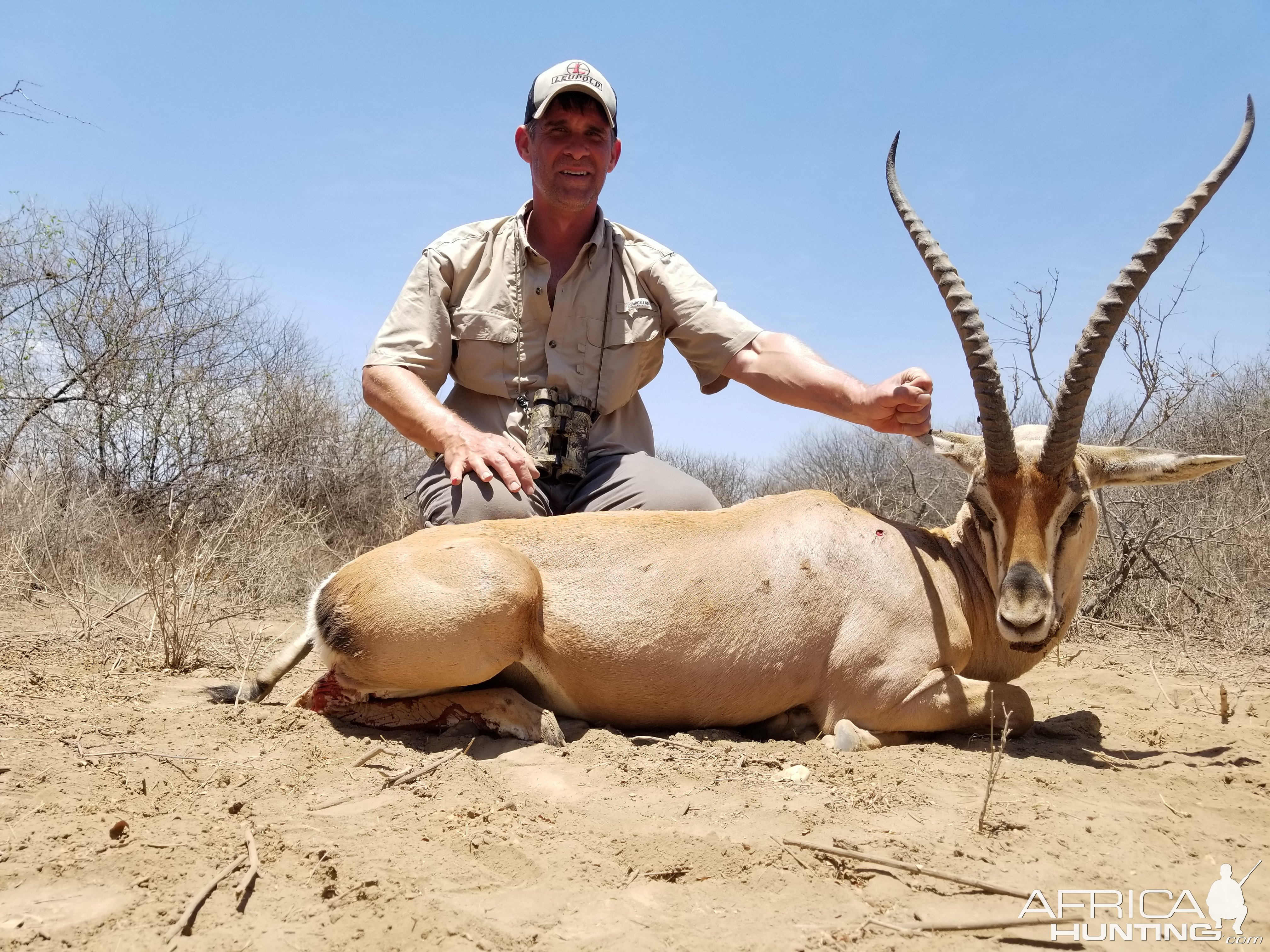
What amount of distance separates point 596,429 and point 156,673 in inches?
121

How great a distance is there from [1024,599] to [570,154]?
402 centimetres

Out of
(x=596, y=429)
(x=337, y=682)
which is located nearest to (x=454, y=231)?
(x=596, y=429)

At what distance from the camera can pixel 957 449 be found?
514cm

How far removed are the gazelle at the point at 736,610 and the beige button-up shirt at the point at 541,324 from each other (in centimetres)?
162

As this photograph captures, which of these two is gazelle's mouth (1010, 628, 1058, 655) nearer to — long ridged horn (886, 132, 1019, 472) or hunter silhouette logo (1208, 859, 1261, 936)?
A: long ridged horn (886, 132, 1019, 472)

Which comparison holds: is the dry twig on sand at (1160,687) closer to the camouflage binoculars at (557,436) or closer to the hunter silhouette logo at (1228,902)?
the hunter silhouette logo at (1228,902)

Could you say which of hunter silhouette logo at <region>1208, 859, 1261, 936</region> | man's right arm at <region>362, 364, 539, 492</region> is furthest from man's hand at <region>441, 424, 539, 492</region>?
hunter silhouette logo at <region>1208, 859, 1261, 936</region>

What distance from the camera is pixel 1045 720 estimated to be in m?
5.02

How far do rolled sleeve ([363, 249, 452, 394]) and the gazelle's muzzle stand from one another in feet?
12.0

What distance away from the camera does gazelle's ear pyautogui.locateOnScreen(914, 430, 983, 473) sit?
5.11 m

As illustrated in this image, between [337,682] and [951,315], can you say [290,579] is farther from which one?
[951,315]

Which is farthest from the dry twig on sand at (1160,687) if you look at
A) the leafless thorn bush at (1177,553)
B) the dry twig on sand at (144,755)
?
the dry twig on sand at (144,755)

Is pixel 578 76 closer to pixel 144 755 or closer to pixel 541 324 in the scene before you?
pixel 541 324

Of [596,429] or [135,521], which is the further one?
[135,521]
